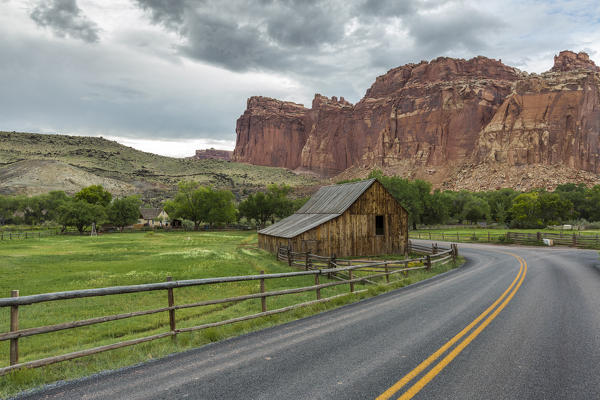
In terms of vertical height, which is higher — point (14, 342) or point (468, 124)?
point (468, 124)

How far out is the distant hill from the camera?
3733 inches

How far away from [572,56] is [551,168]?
93.5 m

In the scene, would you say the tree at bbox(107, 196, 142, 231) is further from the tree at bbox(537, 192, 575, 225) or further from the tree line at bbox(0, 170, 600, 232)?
the tree at bbox(537, 192, 575, 225)

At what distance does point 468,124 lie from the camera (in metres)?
135

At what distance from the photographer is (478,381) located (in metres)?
4.62

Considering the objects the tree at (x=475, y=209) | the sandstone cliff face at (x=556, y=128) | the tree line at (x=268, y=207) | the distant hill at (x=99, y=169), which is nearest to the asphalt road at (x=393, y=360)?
the tree line at (x=268, y=207)

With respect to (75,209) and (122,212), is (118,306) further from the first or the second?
(122,212)

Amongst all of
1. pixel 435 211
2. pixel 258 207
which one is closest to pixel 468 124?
pixel 435 211

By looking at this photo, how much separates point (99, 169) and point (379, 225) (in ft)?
359

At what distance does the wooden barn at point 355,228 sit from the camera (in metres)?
24.5

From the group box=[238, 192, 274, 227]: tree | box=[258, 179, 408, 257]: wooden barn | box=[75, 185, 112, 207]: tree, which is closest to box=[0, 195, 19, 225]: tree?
box=[75, 185, 112, 207]: tree


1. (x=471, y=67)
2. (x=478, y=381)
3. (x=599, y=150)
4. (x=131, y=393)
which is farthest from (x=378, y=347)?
(x=471, y=67)

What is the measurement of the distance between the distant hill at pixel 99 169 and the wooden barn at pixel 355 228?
269 feet

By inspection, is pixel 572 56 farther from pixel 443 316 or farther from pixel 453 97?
pixel 443 316
